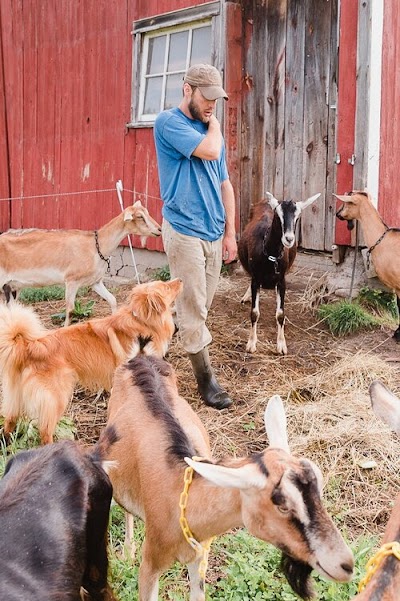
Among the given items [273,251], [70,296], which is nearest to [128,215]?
[70,296]

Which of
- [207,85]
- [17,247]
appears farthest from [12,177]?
[207,85]

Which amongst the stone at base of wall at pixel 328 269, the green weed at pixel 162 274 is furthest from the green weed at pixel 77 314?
the green weed at pixel 162 274

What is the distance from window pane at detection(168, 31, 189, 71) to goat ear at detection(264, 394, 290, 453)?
740cm

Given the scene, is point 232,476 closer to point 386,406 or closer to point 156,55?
point 386,406

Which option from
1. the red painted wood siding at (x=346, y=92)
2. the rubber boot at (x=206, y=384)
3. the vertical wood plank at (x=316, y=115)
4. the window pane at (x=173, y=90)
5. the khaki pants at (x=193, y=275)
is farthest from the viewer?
the window pane at (x=173, y=90)

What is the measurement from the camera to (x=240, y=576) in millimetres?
3477

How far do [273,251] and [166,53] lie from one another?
3.86m

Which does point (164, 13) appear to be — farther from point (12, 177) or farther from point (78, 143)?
point (12, 177)

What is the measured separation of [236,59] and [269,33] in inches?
19.8

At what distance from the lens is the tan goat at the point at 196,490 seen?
8.13 feet

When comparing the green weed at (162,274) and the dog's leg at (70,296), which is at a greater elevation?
the green weed at (162,274)

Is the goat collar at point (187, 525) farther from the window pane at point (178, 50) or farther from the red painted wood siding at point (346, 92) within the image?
the window pane at point (178, 50)

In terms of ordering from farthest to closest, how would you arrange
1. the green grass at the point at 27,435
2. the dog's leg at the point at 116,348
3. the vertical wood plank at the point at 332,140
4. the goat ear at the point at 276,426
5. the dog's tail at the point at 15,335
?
1. the vertical wood plank at the point at 332,140
2. the dog's leg at the point at 116,348
3. the green grass at the point at 27,435
4. the dog's tail at the point at 15,335
5. the goat ear at the point at 276,426

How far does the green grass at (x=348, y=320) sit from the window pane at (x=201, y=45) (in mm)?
3748
